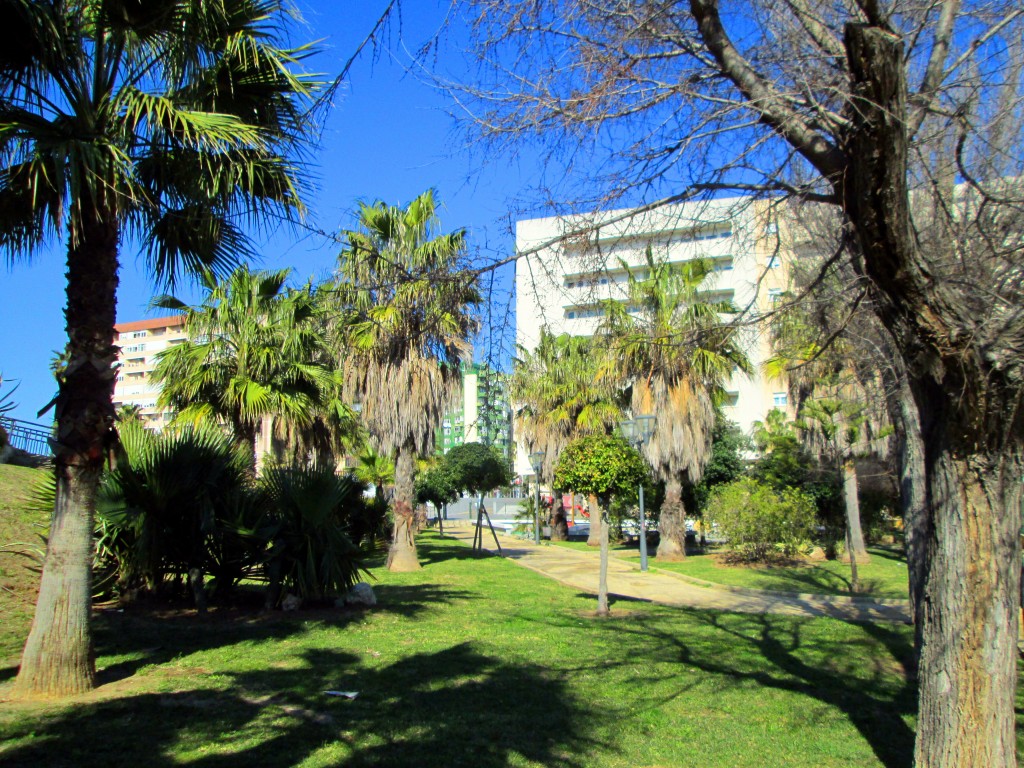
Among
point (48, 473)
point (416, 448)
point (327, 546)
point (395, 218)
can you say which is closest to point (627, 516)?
point (416, 448)

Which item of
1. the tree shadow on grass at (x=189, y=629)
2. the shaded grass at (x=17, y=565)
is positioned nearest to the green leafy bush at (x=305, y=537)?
the tree shadow on grass at (x=189, y=629)

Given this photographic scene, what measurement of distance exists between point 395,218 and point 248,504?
9049mm

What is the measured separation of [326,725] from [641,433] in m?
17.5

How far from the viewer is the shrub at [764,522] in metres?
21.8

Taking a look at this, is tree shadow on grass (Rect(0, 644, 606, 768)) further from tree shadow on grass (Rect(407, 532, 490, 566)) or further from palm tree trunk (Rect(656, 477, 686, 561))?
palm tree trunk (Rect(656, 477, 686, 561))

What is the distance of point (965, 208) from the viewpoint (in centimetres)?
588

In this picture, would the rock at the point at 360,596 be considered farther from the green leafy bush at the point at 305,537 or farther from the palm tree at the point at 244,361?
the palm tree at the point at 244,361

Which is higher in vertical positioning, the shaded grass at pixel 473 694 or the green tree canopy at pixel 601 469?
the green tree canopy at pixel 601 469

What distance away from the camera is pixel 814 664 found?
872 centimetres

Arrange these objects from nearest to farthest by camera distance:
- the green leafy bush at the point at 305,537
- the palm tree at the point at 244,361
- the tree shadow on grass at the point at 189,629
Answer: the tree shadow on grass at the point at 189,629 → the green leafy bush at the point at 305,537 → the palm tree at the point at 244,361

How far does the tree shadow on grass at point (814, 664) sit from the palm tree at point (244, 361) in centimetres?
861

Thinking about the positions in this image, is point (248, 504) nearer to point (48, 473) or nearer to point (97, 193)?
point (48, 473)

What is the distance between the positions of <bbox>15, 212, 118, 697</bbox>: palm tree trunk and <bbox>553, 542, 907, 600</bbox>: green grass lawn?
1397cm

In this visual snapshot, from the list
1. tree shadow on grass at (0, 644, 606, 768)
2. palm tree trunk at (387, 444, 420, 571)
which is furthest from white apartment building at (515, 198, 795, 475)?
palm tree trunk at (387, 444, 420, 571)
